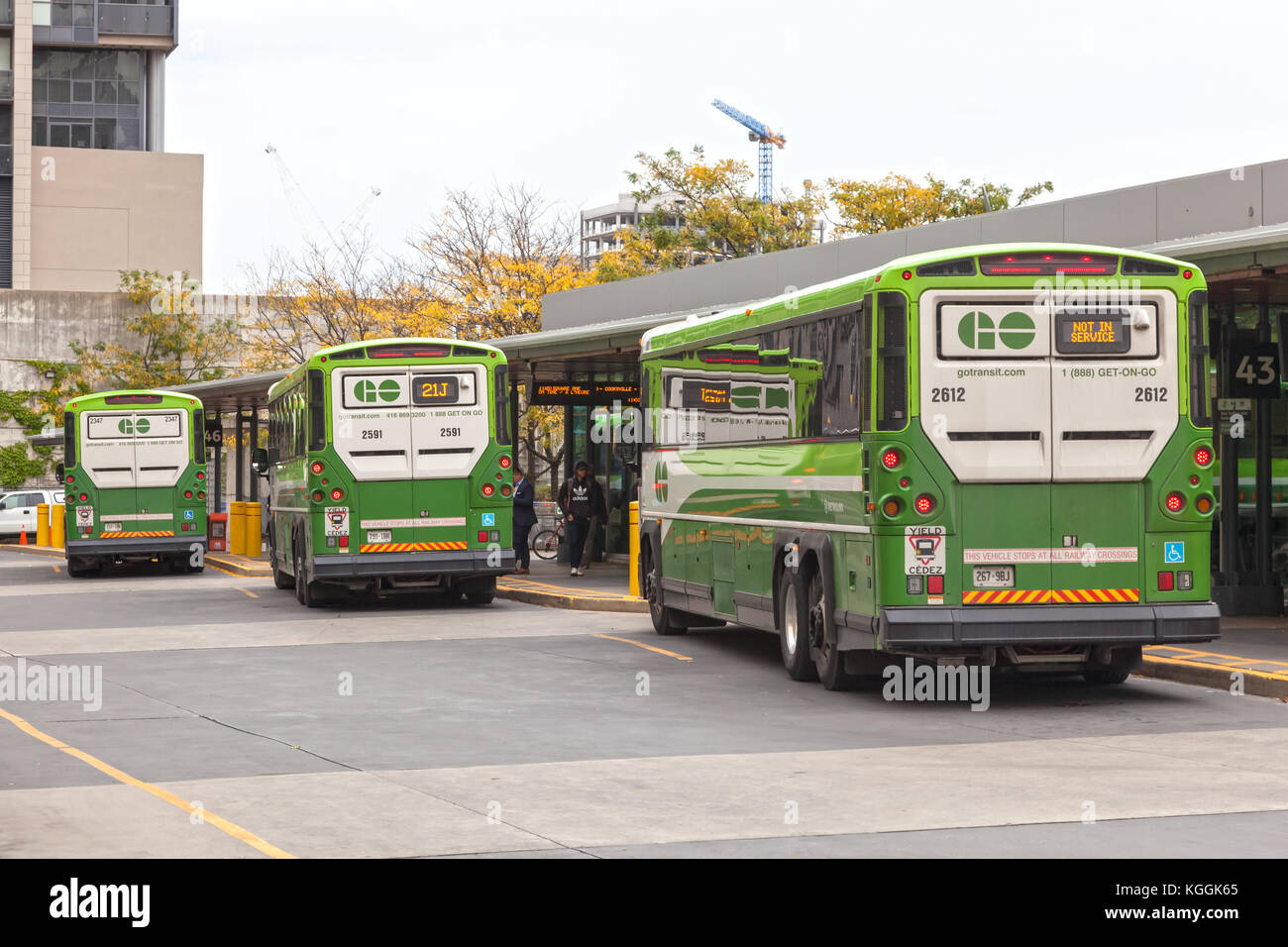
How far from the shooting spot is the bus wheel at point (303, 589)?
23500 mm

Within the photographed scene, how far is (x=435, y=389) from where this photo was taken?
891 inches

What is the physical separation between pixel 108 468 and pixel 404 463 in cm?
1262

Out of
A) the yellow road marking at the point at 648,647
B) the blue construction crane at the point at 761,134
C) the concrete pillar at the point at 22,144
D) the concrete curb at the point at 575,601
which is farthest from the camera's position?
the blue construction crane at the point at 761,134

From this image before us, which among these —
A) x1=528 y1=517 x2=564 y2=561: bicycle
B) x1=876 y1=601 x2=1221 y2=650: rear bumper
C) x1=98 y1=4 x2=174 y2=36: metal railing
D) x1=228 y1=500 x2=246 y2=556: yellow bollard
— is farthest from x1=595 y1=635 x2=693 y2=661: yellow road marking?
x1=98 y1=4 x2=174 y2=36: metal railing

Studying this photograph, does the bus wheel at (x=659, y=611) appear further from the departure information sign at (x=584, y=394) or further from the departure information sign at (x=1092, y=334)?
the departure information sign at (x=584, y=394)

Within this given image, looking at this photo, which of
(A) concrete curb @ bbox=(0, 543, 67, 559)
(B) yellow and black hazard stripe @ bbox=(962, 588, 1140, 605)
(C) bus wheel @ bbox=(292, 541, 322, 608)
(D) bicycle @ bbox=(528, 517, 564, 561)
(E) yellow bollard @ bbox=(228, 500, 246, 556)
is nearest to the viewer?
(B) yellow and black hazard stripe @ bbox=(962, 588, 1140, 605)

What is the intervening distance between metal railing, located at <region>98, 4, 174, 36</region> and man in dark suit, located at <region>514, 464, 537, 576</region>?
221 feet

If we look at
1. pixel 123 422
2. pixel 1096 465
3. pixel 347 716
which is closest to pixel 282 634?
pixel 347 716

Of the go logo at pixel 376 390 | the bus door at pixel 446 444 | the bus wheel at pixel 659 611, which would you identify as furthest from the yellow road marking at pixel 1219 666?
the go logo at pixel 376 390

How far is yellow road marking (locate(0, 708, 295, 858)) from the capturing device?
8062mm

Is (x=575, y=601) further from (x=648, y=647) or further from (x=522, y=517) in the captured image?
(x=522, y=517)

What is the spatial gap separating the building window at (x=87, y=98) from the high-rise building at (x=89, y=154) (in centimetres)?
5

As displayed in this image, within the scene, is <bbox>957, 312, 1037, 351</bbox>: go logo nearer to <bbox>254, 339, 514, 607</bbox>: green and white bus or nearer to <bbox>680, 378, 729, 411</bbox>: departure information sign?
<bbox>680, 378, 729, 411</bbox>: departure information sign

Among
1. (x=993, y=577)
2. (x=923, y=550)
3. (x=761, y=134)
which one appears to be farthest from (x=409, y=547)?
(x=761, y=134)
